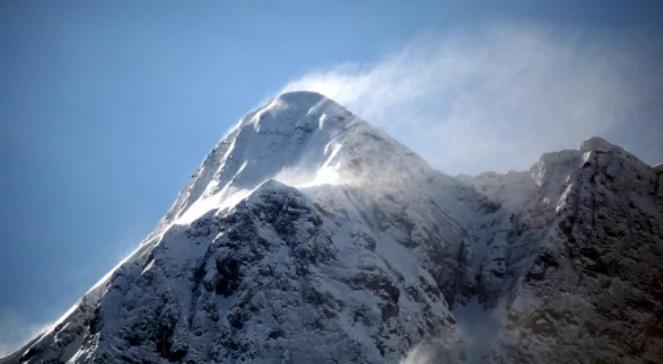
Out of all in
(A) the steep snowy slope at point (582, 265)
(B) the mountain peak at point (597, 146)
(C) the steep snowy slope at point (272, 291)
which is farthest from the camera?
(B) the mountain peak at point (597, 146)

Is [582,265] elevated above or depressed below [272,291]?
below

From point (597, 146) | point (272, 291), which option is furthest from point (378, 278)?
point (597, 146)

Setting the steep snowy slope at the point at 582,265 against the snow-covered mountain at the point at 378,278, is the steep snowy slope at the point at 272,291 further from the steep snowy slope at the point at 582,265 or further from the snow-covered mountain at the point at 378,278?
the steep snowy slope at the point at 582,265

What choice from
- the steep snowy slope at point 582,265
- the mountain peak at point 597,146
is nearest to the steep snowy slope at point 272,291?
the steep snowy slope at point 582,265

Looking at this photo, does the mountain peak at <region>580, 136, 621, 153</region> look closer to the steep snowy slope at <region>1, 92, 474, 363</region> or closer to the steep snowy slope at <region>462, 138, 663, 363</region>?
the steep snowy slope at <region>462, 138, 663, 363</region>

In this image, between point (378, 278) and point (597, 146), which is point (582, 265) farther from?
point (378, 278)

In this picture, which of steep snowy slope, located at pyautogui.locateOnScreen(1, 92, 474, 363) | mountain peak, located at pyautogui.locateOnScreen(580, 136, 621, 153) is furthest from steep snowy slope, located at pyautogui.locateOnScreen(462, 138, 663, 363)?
steep snowy slope, located at pyautogui.locateOnScreen(1, 92, 474, 363)
